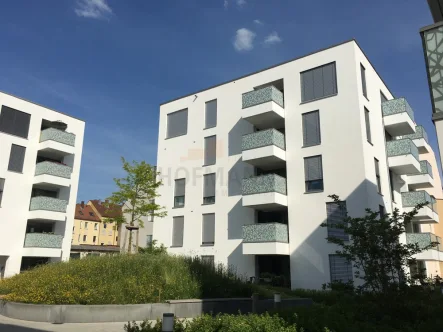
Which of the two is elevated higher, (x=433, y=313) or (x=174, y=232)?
(x=174, y=232)

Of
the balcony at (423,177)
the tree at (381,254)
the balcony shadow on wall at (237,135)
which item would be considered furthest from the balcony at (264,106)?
the tree at (381,254)

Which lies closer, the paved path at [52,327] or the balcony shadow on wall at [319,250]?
the paved path at [52,327]

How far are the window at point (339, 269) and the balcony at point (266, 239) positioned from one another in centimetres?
270

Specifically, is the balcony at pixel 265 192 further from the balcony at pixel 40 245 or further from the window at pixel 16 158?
the window at pixel 16 158

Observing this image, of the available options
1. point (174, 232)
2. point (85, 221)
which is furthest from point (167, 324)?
point (85, 221)

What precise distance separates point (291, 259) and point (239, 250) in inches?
142

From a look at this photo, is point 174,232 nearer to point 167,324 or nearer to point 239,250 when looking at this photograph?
point 239,250

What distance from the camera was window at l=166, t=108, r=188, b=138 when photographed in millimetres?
29250

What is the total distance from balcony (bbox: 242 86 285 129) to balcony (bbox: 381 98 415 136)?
6985 millimetres

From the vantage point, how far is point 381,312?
958 cm

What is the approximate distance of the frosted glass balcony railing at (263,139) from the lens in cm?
2280

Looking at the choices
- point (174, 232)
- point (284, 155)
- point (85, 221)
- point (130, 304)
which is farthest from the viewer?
point (85, 221)

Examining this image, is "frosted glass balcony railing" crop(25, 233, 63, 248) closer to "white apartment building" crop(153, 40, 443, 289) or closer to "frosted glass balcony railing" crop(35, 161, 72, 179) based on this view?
"frosted glass balcony railing" crop(35, 161, 72, 179)

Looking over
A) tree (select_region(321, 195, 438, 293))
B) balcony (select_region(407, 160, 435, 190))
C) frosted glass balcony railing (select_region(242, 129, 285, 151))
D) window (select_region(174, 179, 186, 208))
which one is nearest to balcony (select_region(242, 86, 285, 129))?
frosted glass balcony railing (select_region(242, 129, 285, 151))
